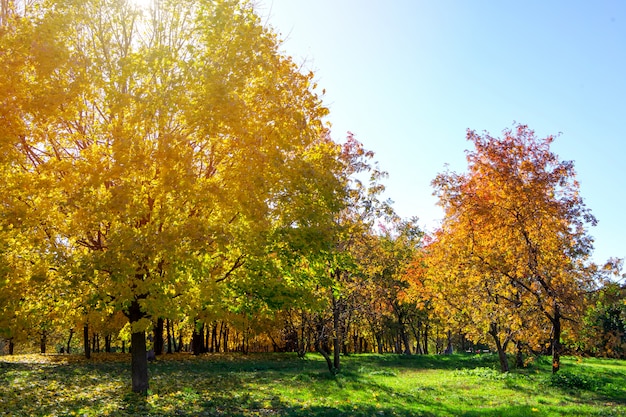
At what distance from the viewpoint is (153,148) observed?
1301 cm

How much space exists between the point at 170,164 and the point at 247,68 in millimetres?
3870

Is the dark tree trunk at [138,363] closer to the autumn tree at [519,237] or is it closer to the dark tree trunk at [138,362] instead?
the dark tree trunk at [138,362]

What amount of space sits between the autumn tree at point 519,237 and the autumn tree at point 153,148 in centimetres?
1127

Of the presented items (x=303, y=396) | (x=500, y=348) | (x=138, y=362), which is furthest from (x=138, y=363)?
(x=500, y=348)

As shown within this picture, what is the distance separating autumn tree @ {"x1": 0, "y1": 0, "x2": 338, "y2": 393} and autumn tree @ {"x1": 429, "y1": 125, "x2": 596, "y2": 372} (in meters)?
11.3

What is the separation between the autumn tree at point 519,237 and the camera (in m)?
21.1

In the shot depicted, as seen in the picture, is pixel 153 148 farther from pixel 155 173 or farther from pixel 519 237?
pixel 519 237

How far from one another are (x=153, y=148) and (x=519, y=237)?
57.5ft

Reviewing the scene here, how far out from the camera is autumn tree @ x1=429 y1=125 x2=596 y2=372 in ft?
69.4

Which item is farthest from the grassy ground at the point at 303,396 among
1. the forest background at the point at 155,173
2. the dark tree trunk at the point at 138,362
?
the forest background at the point at 155,173

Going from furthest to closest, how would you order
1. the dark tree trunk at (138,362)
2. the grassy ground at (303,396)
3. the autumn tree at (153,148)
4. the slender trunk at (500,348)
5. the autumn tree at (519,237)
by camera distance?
1. the slender trunk at (500,348)
2. the autumn tree at (519,237)
3. the dark tree trunk at (138,362)
4. the grassy ground at (303,396)
5. the autumn tree at (153,148)

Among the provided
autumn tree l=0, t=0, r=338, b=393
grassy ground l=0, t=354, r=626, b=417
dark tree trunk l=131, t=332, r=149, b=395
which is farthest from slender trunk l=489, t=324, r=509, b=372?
dark tree trunk l=131, t=332, r=149, b=395

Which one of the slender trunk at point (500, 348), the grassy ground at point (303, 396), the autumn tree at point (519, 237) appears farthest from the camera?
the slender trunk at point (500, 348)

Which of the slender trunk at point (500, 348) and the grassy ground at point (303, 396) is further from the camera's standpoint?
the slender trunk at point (500, 348)
